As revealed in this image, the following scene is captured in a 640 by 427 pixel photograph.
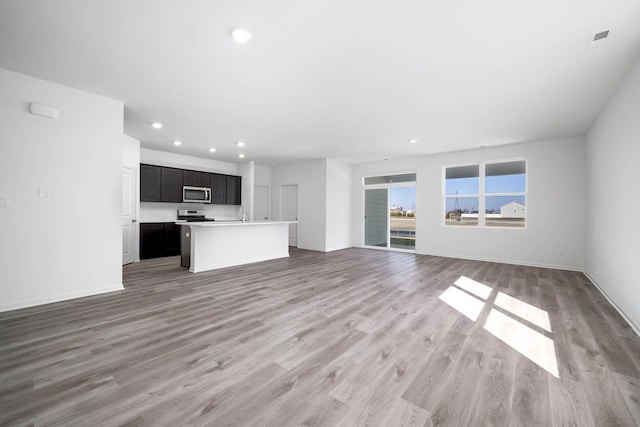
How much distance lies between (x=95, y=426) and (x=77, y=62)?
3.34 meters

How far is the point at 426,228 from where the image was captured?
7.05 m

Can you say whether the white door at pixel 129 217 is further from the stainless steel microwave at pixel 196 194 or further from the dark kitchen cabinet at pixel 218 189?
the dark kitchen cabinet at pixel 218 189

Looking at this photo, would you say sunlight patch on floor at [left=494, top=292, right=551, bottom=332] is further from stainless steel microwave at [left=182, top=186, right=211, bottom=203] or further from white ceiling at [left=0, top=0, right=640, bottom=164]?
stainless steel microwave at [left=182, top=186, right=211, bottom=203]

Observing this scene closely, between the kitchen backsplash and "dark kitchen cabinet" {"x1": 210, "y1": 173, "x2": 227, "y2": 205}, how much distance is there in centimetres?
34

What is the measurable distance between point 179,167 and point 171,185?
0.57 metres

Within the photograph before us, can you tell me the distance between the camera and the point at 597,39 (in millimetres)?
2324

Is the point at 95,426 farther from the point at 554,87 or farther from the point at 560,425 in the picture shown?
the point at 554,87

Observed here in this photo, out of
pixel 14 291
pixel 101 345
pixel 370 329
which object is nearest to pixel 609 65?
pixel 370 329

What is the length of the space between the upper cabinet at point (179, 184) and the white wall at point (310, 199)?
166 cm

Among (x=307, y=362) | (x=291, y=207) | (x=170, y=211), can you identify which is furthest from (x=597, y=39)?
(x=170, y=211)

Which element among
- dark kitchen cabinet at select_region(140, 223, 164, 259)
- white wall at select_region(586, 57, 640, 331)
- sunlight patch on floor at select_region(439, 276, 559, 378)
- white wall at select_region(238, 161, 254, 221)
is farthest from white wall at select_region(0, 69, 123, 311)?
white wall at select_region(586, 57, 640, 331)

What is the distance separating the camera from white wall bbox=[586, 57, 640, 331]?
273 cm

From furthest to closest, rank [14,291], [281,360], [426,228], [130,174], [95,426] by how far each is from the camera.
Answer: [426,228], [130,174], [14,291], [281,360], [95,426]

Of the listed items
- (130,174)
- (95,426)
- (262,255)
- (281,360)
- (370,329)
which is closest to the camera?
(95,426)
